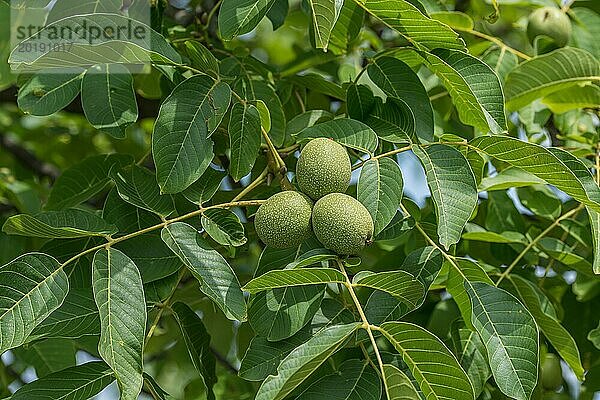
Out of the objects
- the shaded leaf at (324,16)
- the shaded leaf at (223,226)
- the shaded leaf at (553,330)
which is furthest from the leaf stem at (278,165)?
the shaded leaf at (553,330)

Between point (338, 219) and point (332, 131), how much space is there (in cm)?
24

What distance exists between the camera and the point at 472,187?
141 cm

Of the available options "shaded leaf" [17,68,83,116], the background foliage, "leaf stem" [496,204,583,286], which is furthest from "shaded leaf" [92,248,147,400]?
"leaf stem" [496,204,583,286]

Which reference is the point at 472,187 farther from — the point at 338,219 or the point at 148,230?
the point at 148,230

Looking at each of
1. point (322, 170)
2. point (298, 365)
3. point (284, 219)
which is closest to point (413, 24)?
point (322, 170)

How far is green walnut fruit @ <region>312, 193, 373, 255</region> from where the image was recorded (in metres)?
1.31

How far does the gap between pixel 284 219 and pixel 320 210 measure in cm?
6

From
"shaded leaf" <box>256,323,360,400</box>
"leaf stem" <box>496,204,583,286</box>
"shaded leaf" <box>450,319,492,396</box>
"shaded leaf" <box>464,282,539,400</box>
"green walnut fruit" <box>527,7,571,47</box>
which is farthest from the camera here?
"green walnut fruit" <box>527,7,571,47</box>

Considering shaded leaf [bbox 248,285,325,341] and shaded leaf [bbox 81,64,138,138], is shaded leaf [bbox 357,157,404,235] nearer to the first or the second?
Result: shaded leaf [bbox 248,285,325,341]

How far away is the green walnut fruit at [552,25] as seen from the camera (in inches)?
81.7

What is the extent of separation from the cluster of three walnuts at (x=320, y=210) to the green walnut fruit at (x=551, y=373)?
2.72 ft

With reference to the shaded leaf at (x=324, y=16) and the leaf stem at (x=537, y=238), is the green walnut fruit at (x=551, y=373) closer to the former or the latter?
the leaf stem at (x=537, y=238)

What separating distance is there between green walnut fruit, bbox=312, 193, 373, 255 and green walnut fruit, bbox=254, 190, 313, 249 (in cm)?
2

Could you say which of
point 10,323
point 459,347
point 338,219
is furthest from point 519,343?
point 10,323
